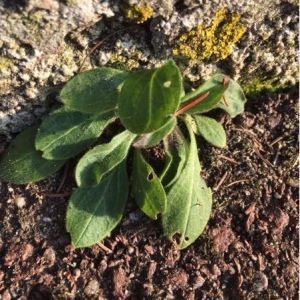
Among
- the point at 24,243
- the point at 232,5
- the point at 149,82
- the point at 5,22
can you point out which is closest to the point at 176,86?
the point at 149,82

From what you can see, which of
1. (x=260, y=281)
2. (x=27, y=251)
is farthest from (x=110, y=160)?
(x=260, y=281)

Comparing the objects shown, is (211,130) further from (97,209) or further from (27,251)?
(27,251)

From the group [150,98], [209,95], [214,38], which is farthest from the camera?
[214,38]

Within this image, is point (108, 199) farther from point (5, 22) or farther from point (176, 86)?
point (5, 22)

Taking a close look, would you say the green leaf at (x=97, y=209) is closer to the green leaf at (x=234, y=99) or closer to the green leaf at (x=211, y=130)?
the green leaf at (x=211, y=130)

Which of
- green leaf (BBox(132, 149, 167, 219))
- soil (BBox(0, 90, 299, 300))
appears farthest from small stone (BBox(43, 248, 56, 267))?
green leaf (BBox(132, 149, 167, 219))

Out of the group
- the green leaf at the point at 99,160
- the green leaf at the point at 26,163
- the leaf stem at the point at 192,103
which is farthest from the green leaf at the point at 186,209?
the green leaf at the point at 26,163

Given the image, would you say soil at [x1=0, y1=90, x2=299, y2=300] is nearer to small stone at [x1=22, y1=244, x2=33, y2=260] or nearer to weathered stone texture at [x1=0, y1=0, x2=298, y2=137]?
small stone at [x1=22, y1=244, x2=33, y2=260]
